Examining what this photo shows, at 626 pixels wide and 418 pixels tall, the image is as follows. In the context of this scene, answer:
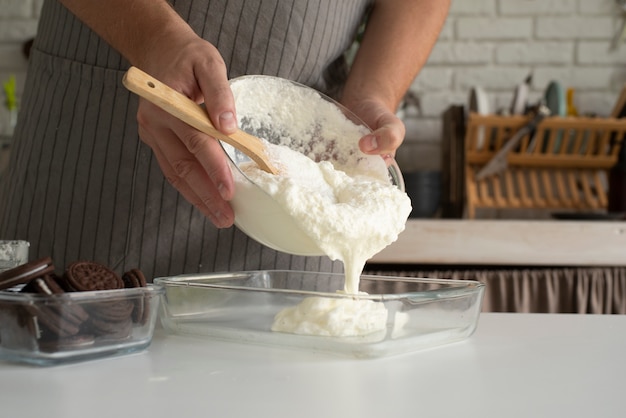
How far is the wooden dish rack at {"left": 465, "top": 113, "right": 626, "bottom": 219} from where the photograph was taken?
1.70 metres

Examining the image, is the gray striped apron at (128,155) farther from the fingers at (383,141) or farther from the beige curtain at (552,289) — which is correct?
the beige curtain at (552,289)

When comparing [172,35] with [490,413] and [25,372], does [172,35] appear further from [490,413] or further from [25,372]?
[490,413]

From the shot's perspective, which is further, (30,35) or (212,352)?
(30,35)

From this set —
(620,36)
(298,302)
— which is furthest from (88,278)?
(620,36)

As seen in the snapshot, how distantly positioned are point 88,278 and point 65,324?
44mm

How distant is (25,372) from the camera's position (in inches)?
18.9

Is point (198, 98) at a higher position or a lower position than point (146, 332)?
higher

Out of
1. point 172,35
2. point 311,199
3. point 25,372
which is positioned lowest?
point 25,372

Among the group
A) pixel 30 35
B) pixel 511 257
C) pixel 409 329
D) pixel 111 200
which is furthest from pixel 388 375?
pixel 30 35

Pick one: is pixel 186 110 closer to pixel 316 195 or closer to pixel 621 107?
pixel 316 195

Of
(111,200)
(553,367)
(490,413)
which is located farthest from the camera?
(111,200)

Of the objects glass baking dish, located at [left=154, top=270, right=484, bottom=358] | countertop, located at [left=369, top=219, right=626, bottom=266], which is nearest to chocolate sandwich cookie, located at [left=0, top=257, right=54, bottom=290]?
glass baking dish, located at [left=154, top=270, right=484, bottom=358]

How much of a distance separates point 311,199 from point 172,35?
0.60 ft

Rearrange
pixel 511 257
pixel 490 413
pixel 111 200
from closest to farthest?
pixel 490 413
pixel 111 200
pixel 511 257
